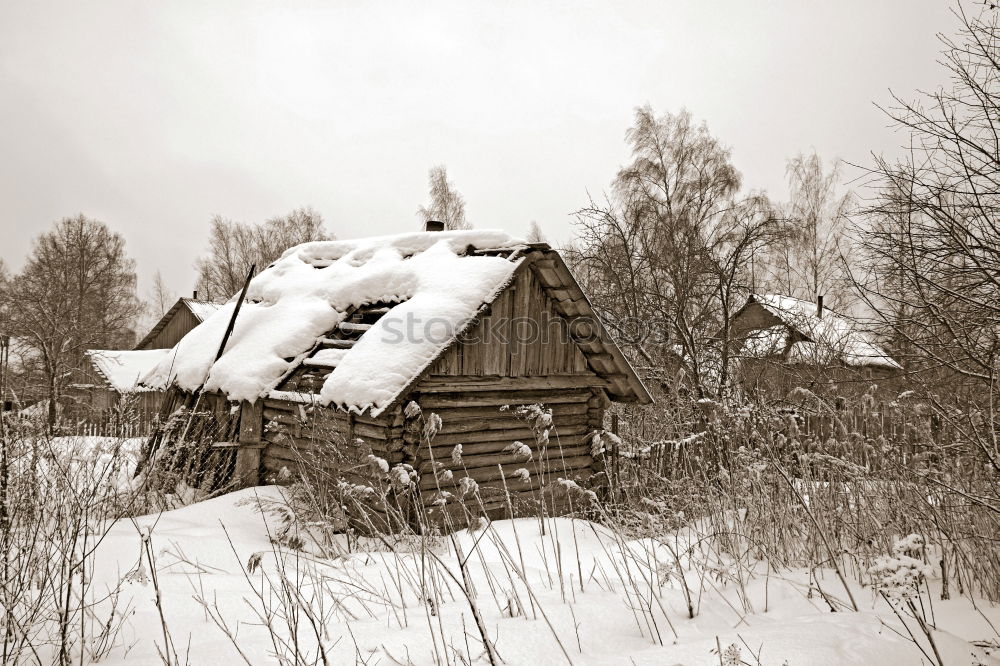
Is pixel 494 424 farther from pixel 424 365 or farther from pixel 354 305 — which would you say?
pixel 354 305

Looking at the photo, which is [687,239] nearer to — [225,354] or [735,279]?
[735,279]

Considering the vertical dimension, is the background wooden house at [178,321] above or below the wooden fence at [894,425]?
above

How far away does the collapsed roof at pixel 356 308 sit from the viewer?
7.70m

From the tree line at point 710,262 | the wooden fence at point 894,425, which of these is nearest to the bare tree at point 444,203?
the tree line at point 710,262

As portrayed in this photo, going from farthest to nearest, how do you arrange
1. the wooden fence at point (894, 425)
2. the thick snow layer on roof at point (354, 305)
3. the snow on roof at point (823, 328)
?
1. the snow on roof at point (823, 328)
2. the thick snow layer on roof at point (354, 305)
3. the wooden fence at point (894, 425)

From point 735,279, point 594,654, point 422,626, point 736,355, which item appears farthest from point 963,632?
point 735,279

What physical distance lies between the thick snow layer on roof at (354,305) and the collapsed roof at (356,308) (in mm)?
17

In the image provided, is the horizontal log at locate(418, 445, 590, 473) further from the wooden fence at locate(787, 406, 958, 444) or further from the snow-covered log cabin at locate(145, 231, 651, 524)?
the wooden fence at locate(787, 406, 958, 444)

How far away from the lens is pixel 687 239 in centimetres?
1393

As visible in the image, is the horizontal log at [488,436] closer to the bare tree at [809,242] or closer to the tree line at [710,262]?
the tree line at [710,262]

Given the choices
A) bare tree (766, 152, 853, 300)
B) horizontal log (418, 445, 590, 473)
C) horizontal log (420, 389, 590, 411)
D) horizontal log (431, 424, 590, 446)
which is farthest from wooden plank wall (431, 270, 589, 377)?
bare tree (766, 152, 853, 300)

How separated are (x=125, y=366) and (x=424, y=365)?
23447mm

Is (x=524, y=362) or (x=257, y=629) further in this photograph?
(x=524, y=362)

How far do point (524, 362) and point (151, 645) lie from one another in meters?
6.37
